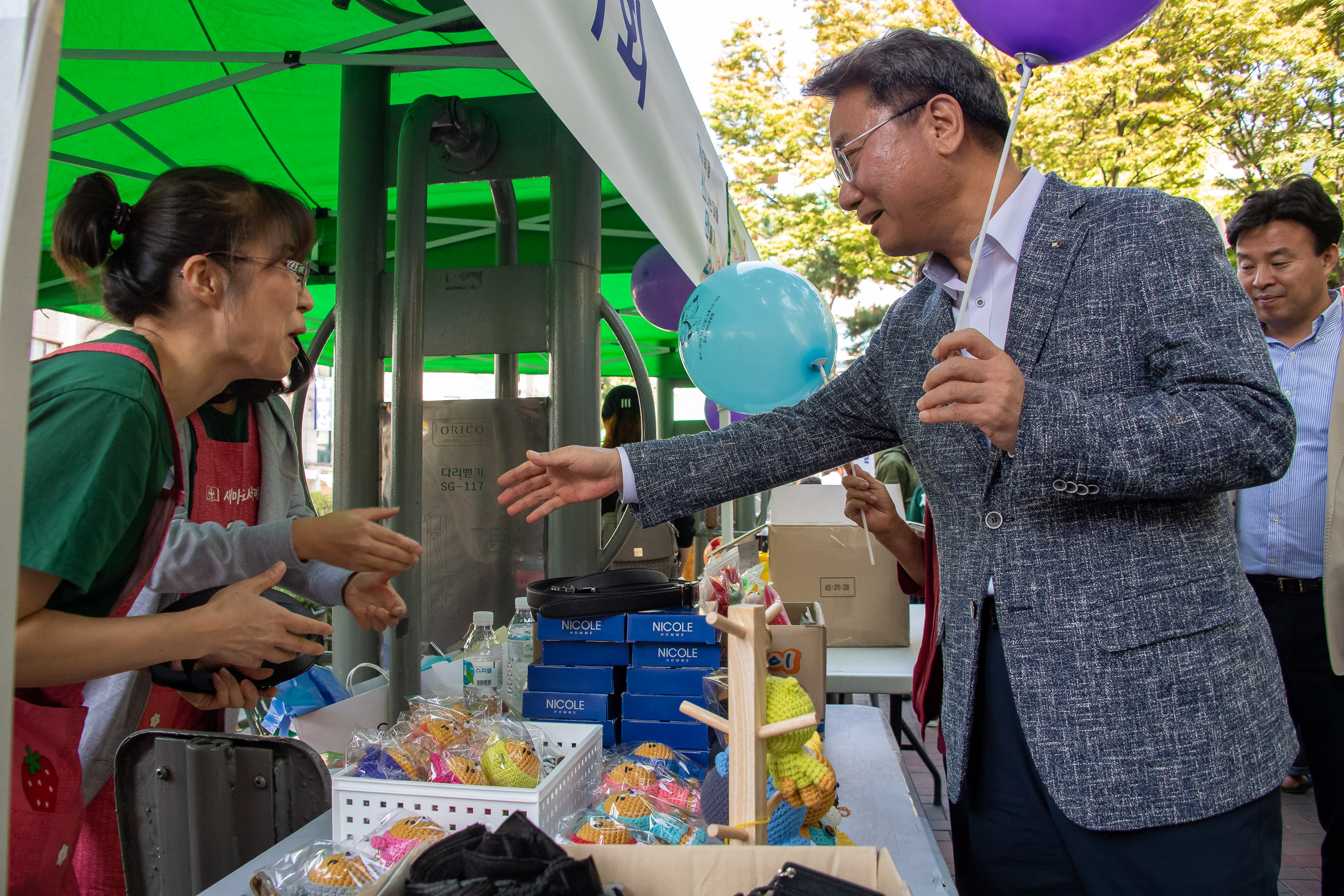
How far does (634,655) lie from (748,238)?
119 inches

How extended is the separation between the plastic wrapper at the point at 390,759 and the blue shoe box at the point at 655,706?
0.50 metres

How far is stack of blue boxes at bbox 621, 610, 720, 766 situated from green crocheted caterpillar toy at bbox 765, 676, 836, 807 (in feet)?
1.99

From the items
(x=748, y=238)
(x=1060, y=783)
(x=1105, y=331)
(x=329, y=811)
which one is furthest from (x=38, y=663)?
(x=748, y=238)

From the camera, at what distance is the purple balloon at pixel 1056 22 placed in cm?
131

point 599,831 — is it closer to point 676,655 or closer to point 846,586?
point 676,655

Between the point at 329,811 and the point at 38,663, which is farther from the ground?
the point at 38,663

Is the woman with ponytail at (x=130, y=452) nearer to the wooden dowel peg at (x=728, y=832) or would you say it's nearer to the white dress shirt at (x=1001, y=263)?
the wooden dowel peg at (x=728, y=832)

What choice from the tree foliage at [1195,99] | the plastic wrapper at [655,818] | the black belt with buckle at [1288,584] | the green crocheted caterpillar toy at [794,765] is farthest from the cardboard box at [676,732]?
the tree foliage at [1195,99]

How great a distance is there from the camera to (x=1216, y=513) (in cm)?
123

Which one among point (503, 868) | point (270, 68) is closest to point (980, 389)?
point (503, 868)

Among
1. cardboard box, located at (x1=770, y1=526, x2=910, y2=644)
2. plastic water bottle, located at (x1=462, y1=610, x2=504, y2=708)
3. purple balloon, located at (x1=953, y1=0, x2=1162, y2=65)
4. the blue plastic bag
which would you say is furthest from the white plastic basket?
cardboard box, located at (x1=770, y1=526, x2=910, y2=644)

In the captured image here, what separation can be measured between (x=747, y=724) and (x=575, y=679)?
88 cm

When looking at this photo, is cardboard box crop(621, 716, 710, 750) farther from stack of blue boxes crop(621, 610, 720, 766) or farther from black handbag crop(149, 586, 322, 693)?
black handbag crop(149, 586, 322, 693)

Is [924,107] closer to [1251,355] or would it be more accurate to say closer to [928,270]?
[928,270]
